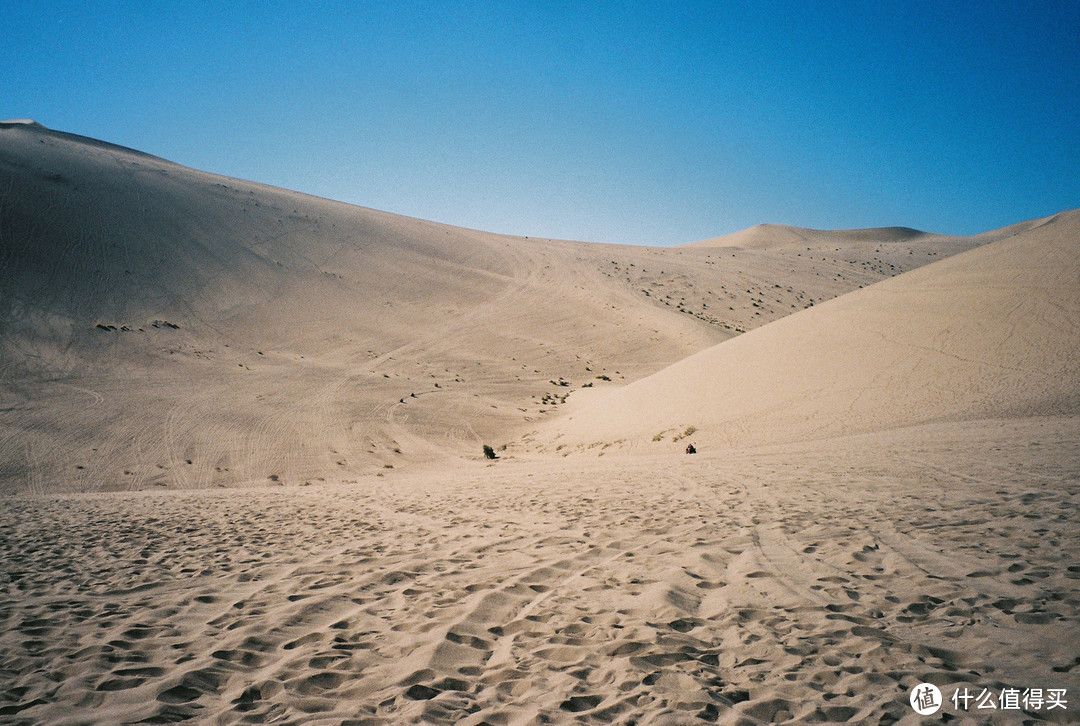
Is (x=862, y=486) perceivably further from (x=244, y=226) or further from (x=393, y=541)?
(x=244, y=226)

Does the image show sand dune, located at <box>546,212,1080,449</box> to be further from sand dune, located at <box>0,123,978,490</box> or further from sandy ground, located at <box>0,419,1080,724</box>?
sand dune, located at <box>0,123,978,490</box>

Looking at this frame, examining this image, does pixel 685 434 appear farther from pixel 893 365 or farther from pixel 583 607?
pixel 583 607

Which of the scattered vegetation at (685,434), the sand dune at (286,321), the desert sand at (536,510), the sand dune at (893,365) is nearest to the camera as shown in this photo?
the desert sand at (536,510)

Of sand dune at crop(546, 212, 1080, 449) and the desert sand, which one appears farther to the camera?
sand dune at crop(546, 212, 1080, 449)

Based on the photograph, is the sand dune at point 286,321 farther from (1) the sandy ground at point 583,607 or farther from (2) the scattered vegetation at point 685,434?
(1) the sandy ground at point 583,607

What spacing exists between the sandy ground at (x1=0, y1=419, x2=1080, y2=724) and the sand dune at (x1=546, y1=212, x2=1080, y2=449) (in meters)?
4.28

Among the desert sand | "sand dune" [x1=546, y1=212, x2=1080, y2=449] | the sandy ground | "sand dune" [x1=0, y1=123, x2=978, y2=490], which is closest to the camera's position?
the sandy ground

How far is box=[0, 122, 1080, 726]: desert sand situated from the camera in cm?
350

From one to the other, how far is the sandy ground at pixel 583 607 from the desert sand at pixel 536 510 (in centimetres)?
3

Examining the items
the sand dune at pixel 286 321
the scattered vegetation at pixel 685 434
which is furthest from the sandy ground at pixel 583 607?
the sand dune at pixel 286 321

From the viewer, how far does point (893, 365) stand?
45.9 feet

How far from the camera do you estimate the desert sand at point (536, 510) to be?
11.5ft

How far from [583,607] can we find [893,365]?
1285 centimetres

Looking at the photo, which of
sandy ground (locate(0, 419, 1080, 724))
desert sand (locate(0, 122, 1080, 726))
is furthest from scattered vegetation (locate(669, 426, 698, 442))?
sandy ground (locate(0, 419, 1080, 724))
